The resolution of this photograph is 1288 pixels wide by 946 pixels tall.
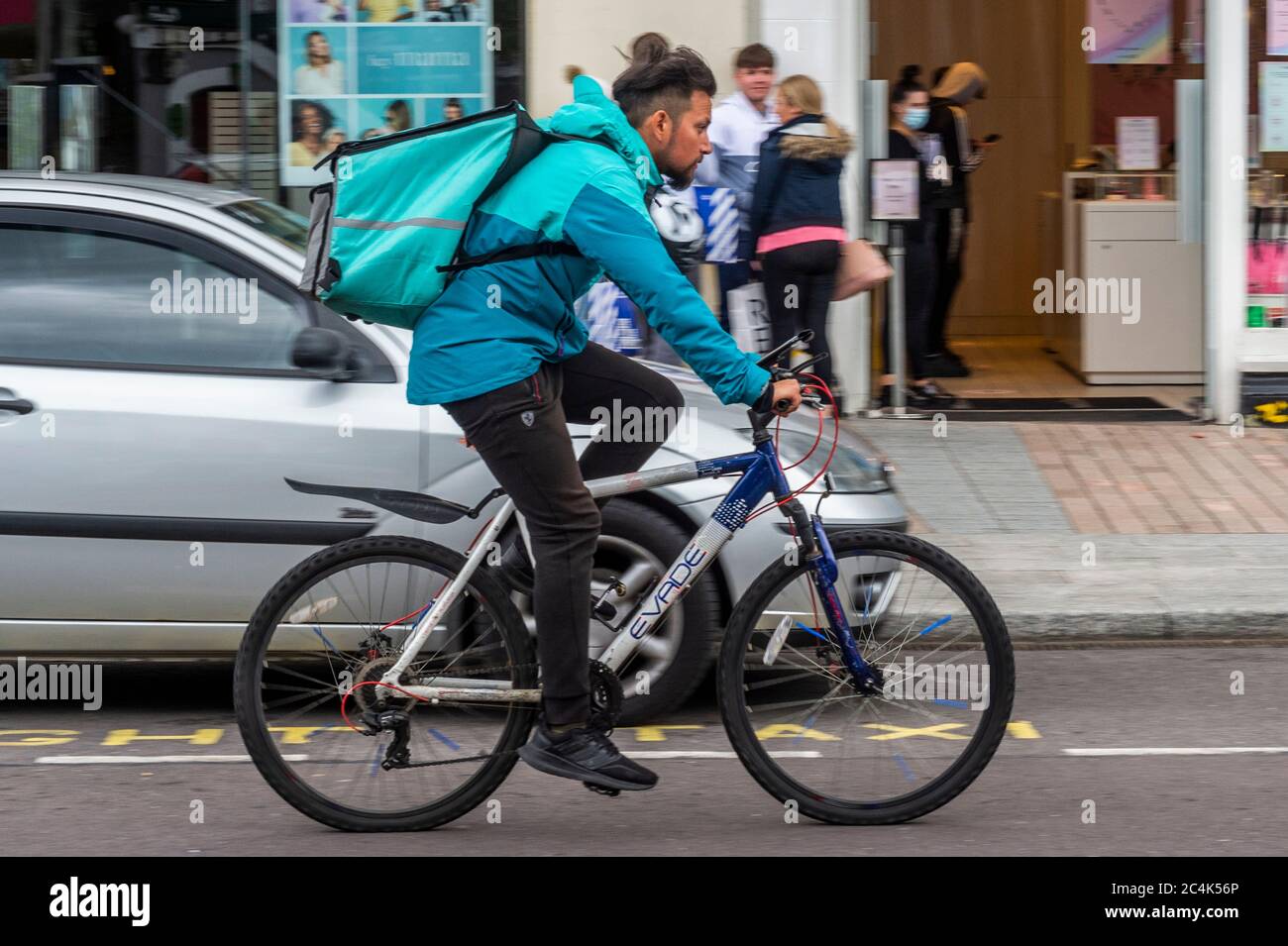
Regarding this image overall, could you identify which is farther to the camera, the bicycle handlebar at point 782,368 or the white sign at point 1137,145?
the white sign at point 1137,145

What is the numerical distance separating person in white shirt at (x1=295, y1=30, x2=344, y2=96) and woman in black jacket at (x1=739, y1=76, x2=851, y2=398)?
265 cm

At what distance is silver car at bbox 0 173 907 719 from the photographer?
563 cm

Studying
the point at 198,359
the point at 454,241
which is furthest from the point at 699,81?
the point at 198,359

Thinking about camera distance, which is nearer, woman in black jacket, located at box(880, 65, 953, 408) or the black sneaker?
the black sneaker

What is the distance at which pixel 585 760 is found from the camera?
4551 millimetres

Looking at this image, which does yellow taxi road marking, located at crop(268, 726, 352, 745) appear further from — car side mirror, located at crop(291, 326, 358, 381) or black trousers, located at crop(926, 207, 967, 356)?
black trousers, located at crop(926, 207, 967, 356)

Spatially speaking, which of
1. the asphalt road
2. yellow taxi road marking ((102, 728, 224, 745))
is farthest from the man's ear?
yellow taxi road marking ((102, 728, 224, 745))

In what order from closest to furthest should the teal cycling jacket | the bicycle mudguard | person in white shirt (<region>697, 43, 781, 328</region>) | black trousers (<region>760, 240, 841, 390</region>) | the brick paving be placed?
the teal cycling jacket → the bicycle mudguard → the brick paving → black trousers (<region>760, 240, 841, 390</region>) → person in white shirt (<region>697, 43, 781, 328</region>)

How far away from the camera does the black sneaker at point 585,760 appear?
4543 mm

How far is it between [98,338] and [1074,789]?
3.14 m

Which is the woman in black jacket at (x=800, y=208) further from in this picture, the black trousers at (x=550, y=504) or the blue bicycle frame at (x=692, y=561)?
the black trousers at (x=550, y=504)

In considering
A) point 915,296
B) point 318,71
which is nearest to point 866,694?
point 915,296

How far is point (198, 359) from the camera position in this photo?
227 inches

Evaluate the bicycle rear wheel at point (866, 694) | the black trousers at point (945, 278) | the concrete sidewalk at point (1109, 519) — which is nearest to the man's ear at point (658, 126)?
the bicycle rear wheel at point (866, 694)
